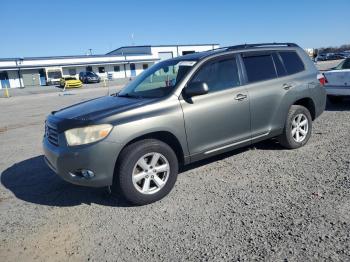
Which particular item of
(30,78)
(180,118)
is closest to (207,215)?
(180,118)

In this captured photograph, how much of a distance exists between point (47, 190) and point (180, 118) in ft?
7.59

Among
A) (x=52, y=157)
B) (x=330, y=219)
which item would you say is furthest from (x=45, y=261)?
(x=330, y=219)

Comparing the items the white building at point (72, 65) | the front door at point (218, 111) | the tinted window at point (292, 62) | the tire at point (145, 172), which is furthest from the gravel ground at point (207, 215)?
the white building at point (72, 65)

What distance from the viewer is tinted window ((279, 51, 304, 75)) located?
603 cm

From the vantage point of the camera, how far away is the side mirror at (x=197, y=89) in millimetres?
4551

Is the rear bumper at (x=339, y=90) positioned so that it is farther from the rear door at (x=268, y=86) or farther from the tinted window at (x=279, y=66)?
the tinted window at (x=279, y=66)

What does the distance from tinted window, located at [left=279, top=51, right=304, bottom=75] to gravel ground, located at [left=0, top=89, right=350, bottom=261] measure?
1432 millimetres

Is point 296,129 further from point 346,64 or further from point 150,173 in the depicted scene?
point 346,64

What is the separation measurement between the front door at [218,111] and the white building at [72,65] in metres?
44.3

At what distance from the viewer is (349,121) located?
8.07 meters

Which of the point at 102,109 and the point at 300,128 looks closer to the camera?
the point at 102,109

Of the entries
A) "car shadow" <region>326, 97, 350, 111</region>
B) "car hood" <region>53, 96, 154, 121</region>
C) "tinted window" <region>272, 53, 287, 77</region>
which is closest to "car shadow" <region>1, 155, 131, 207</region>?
"car hood" <region>53, 96, 154, 121</region>

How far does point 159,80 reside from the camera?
5.35 m

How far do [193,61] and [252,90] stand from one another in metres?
1.06
